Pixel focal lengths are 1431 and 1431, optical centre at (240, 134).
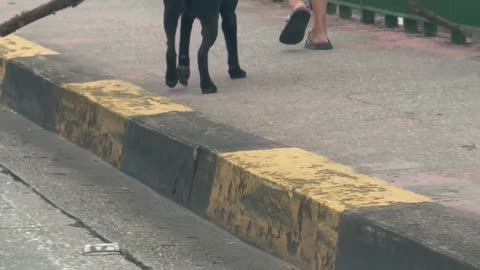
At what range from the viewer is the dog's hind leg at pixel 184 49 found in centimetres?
1001

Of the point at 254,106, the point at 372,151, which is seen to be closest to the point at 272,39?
the point at 254,106

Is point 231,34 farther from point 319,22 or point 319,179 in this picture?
point 319,179

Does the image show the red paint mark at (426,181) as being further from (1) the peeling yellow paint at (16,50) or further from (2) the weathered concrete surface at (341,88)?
(1) the peeling yellow paint at (16,50)

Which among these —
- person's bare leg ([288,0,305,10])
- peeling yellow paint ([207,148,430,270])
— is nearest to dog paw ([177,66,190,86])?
person's bare leg ([288,0,305,10])

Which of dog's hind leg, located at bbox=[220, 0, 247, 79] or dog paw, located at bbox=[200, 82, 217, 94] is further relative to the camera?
dog's hind leg, located at bbox=[220, 0, 247, 79]

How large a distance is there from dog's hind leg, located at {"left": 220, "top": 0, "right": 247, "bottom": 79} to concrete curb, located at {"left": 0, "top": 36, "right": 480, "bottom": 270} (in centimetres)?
110

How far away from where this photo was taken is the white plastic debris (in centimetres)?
675

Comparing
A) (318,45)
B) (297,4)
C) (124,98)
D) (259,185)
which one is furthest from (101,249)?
(318,45)

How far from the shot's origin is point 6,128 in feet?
33.0

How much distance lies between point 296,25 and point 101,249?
5.07m

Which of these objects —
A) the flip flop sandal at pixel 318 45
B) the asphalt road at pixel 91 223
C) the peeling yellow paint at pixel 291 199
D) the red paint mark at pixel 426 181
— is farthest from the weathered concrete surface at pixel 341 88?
the asphalt road at pixel 91 223

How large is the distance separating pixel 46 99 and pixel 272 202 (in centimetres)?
359

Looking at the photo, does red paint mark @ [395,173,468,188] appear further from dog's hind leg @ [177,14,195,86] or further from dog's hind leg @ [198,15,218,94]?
dog's hind leg @ [177,14,195,86]

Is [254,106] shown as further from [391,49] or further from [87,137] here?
[391,49]
